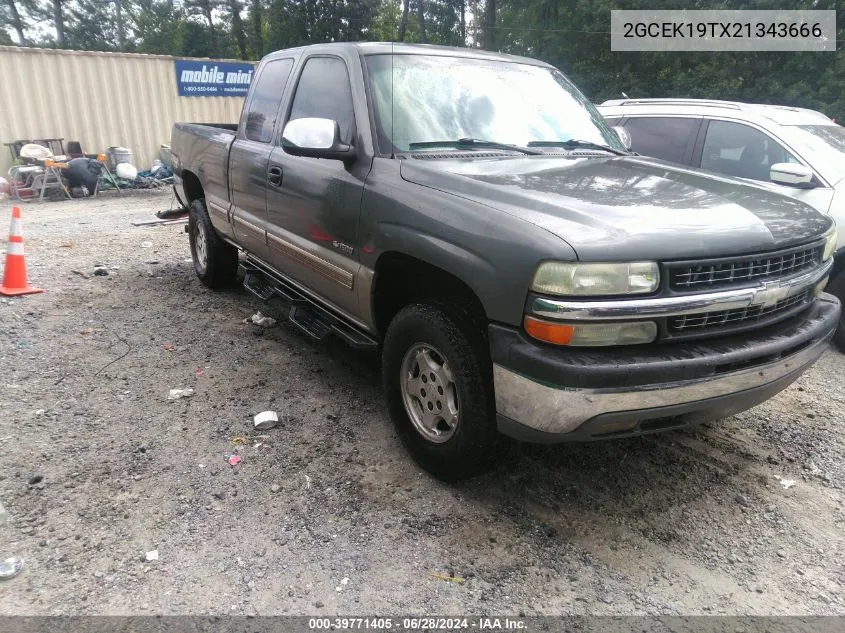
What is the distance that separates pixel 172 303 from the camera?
5.69 metres

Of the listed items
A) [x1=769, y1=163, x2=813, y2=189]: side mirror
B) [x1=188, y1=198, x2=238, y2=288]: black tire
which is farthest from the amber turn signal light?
[x1=188, y1=198, x2=238, y2=288]: black tire

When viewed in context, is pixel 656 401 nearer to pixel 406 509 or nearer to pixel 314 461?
pixel 406 509

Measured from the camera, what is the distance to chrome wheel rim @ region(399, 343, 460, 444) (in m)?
2.81

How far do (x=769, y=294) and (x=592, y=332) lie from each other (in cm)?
84

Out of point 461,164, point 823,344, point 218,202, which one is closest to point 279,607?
point 461,164

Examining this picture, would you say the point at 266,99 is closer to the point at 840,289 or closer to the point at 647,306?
the point at 647,306

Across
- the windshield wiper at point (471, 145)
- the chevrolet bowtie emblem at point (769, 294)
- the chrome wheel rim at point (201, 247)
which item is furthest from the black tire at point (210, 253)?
the chevrolet bowtie emblem at point (769, 294)

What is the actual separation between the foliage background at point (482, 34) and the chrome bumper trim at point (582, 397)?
55.0ft

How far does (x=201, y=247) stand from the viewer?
6059 mm

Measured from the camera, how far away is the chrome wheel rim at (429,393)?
281 centimetres

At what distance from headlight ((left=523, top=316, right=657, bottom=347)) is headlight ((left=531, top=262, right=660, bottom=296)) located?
116mm

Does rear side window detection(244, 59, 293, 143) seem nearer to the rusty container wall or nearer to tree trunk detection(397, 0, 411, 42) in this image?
the rusty container wall

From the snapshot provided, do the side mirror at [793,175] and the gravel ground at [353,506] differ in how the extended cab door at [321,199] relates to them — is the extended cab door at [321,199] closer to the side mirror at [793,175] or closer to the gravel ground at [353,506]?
the gravel ground at [353,506]

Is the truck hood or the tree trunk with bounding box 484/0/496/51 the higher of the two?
the tree trunk with bounding box 484/0/496/51
